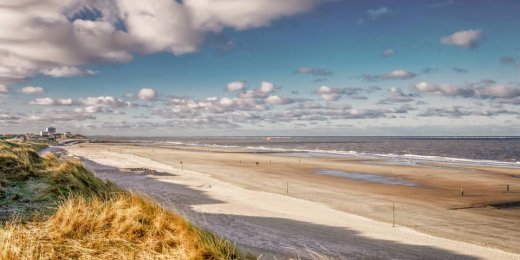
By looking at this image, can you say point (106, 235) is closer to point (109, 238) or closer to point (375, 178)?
point (109, 238)

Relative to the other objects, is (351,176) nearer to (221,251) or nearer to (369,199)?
(369,199)

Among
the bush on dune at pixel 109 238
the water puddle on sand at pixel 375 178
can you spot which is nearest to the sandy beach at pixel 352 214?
the water puddle on sand at pixel 375 178

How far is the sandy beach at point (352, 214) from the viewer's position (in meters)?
13.8

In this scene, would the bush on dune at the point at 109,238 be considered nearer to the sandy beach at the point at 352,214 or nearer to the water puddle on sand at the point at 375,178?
the sandy beach at the point at 352,214

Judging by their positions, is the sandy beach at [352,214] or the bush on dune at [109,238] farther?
the sandy beach at [352,214]

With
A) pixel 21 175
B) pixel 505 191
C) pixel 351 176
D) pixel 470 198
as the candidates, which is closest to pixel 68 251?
pixel 21 175

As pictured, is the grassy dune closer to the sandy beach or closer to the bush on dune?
the bush on dune

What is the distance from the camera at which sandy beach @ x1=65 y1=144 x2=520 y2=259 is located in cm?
1377

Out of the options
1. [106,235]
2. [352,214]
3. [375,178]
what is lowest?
[352,214]

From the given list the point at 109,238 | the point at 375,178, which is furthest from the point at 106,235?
the point at 375,178

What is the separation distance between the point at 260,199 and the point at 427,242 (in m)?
11.4

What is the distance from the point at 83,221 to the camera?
301 inches

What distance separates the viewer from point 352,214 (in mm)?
20562

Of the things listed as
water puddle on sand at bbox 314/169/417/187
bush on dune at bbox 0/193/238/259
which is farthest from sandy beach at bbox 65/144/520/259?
bush on dune at bbox 0/193/238/259
